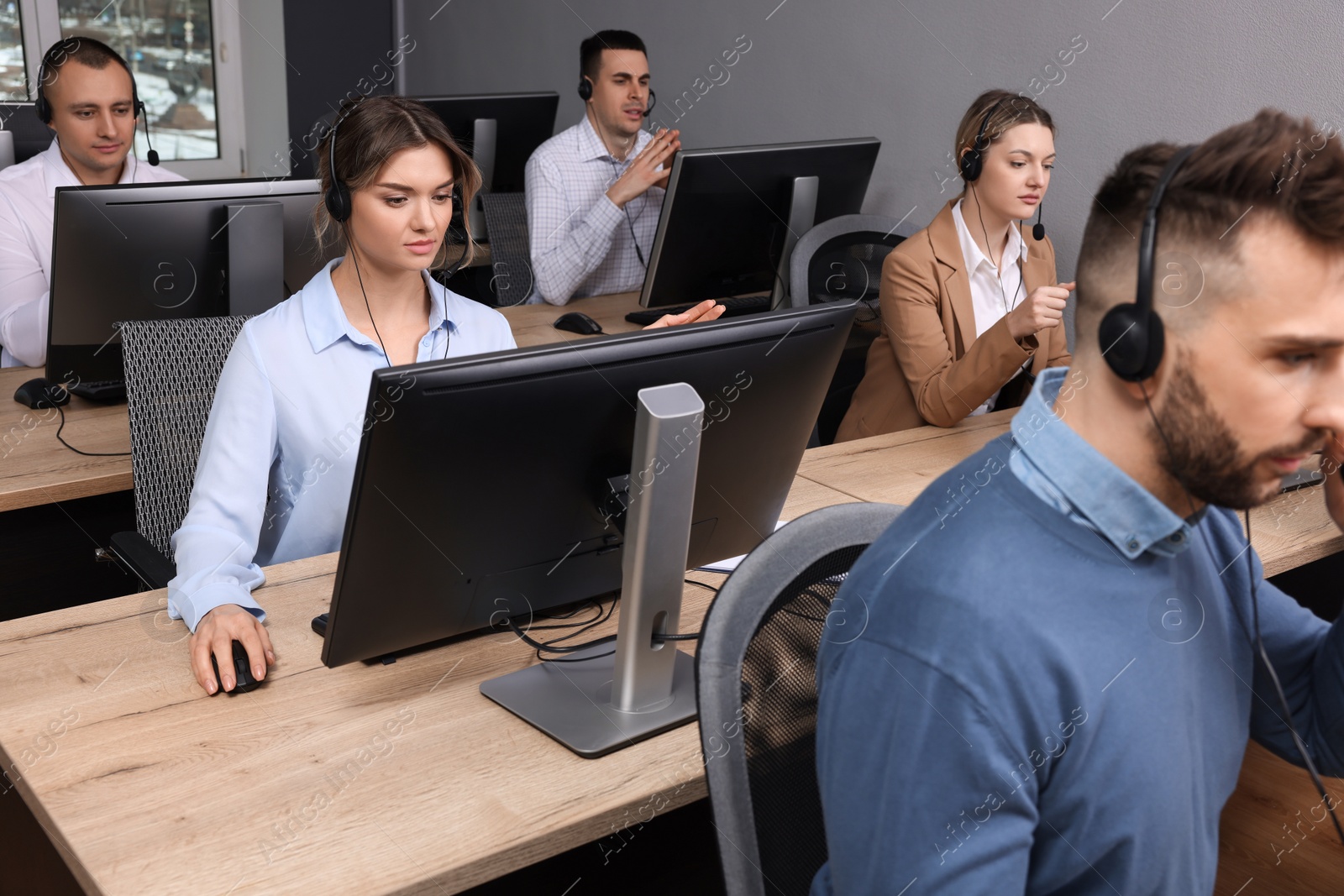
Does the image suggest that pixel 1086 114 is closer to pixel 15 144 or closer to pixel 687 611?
pixel 687 611

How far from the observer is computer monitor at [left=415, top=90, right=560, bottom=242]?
138 inches

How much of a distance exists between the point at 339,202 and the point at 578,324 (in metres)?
1.09

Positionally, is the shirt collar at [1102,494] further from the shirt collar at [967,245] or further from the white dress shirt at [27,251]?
the white dress shirt at [27,251]

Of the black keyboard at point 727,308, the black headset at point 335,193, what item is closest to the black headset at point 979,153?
the black keyboard at point 727,308

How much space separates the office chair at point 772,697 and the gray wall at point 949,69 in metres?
1.63

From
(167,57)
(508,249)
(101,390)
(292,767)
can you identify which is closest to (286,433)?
(292,767)

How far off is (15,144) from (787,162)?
212 cm

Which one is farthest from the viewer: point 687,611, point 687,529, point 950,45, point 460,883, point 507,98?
point 507,98

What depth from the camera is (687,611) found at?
1413 millimetres

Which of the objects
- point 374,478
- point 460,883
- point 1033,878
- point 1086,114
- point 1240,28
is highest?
point 1240,28

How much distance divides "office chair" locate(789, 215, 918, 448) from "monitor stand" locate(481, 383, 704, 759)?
1.27 meters

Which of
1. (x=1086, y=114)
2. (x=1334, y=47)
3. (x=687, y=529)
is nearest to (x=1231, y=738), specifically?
(x=687, y=529)

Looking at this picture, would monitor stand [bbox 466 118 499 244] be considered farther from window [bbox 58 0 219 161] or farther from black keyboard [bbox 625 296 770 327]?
window [bbox 58 0 219 161]

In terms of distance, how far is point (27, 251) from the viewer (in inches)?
102
